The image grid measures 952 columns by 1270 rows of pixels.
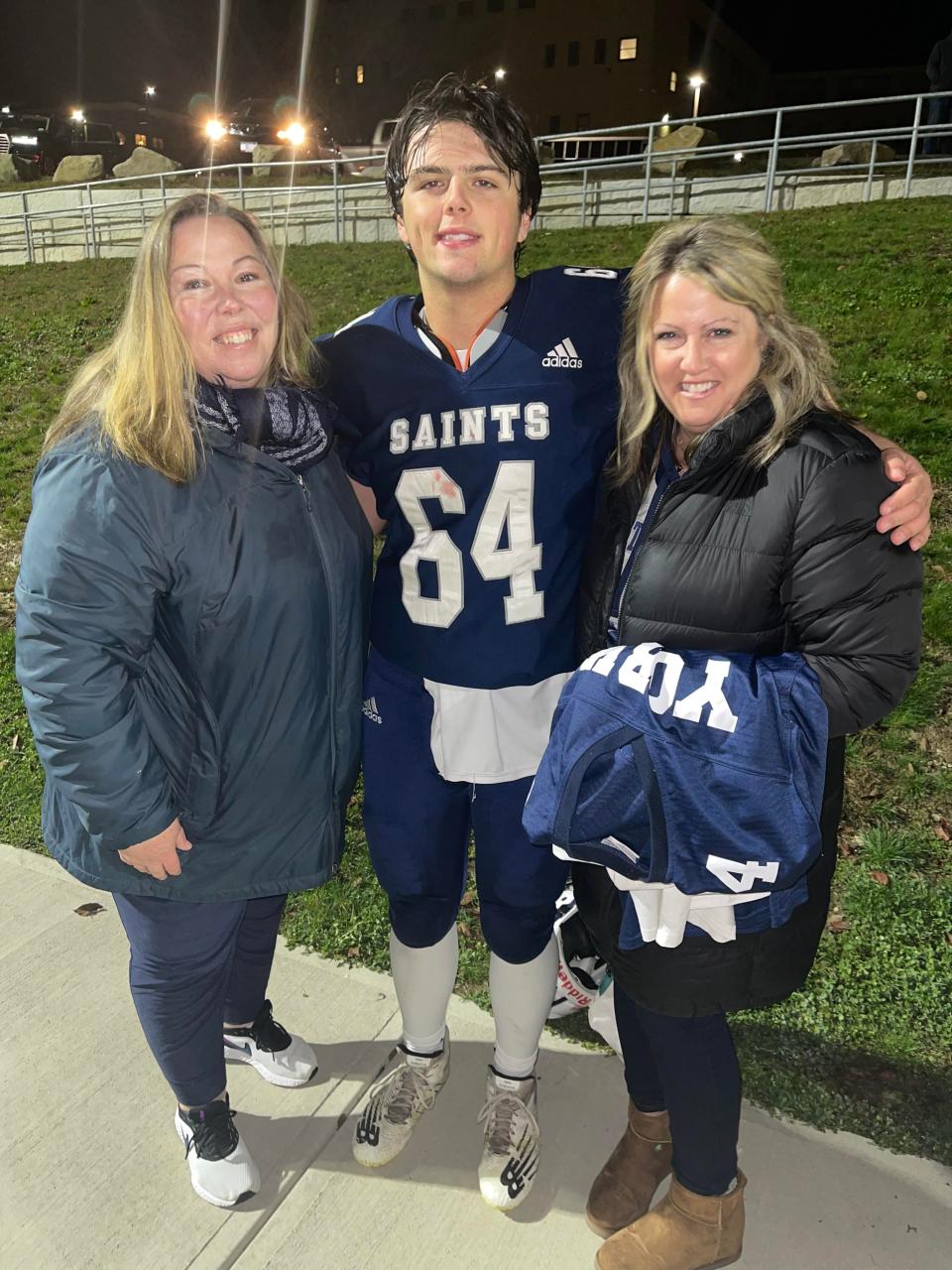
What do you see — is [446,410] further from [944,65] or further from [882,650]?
[944,65]

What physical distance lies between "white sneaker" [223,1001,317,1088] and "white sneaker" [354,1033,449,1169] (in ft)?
0.76

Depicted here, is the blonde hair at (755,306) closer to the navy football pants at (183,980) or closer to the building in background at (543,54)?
the navy football pants at (183,980)

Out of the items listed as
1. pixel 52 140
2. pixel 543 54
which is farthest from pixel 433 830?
pixel 543 54

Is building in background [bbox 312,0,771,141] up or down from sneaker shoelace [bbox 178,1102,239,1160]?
up

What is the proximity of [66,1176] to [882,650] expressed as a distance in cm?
230

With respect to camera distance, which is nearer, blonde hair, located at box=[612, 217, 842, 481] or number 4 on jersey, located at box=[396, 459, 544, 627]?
blonde hair, located at box=[612, 217, 842, 481]

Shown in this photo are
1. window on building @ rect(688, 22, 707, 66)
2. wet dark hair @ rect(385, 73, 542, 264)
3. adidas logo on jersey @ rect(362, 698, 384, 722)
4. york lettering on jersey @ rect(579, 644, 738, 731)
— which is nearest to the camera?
york lettering on jersey @ rect(579, 644, 738, 731)

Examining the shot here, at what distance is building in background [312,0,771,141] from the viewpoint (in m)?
37.4

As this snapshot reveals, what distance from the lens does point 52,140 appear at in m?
23.8

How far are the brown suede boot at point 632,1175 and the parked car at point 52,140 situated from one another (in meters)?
25.8

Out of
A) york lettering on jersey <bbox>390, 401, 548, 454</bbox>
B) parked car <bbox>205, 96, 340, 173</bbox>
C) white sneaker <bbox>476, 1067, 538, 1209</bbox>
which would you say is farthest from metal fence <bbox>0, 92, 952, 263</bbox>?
white sneaker <bbox>476, 1067, 538, 1209</bbox>

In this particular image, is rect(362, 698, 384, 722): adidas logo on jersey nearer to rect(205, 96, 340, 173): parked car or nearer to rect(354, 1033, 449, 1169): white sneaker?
rect(354, 1033, 449, 1169): white sneaker

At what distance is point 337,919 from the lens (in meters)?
3.21

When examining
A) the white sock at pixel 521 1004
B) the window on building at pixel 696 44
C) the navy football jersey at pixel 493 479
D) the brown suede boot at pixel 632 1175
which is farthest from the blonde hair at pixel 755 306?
the window on building at pixel 696 44
